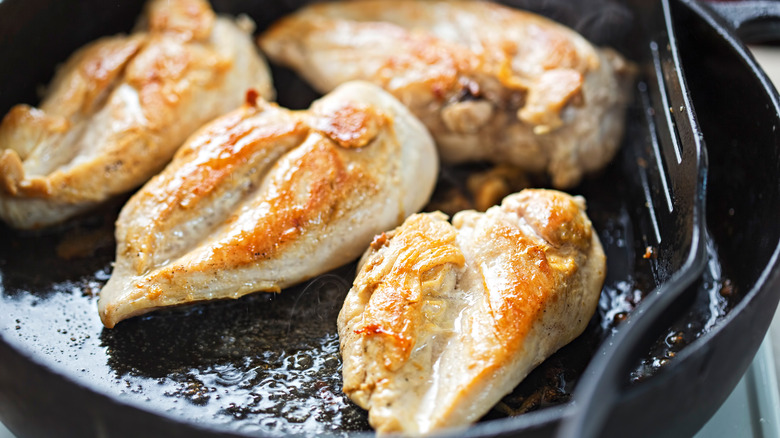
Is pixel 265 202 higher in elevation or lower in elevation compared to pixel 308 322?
higher

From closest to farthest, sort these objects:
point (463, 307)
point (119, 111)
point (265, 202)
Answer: point (463, 307)
point (265, 202)
point (119, 111)

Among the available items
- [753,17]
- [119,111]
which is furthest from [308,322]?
[753,17]

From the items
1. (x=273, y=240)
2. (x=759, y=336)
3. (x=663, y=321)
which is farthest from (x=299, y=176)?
(x=759, y=336)

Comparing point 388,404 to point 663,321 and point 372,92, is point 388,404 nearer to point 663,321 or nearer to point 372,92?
point 663,321

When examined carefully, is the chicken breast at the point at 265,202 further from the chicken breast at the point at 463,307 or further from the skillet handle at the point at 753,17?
the skillet handle at the point at 753,17

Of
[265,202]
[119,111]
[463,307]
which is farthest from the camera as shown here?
[119,111]

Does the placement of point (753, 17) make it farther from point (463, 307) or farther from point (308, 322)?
point (308, 322)
